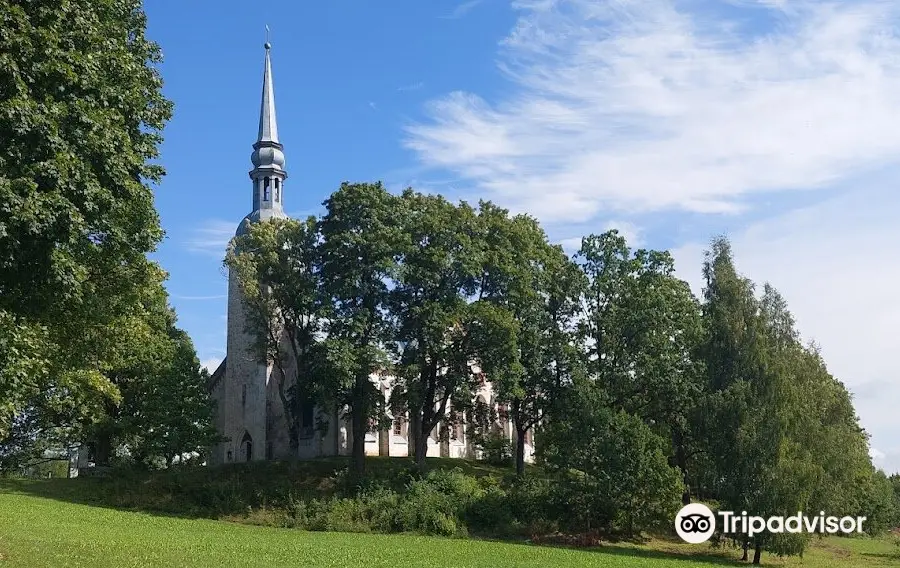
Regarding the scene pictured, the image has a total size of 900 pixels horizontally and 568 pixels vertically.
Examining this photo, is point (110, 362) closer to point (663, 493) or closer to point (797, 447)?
point (663, 493)

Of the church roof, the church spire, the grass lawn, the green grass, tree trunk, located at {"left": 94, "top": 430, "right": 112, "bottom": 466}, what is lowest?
the grass lawn

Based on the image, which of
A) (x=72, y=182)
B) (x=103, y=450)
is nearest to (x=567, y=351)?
(x=103, y=450)

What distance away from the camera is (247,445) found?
171ft

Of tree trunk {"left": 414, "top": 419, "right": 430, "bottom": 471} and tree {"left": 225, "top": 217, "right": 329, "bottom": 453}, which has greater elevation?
tree {"left": 225, "top": 217, "right": 329, "bottom": 453}

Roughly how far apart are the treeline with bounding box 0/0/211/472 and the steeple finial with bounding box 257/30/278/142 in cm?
→ 2936

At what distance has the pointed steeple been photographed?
53.5 metres

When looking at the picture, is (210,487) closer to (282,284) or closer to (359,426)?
(359,426)

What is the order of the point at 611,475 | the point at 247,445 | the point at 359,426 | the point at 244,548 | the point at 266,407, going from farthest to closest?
the point at 247,445
the point at 266,407
the point at 359,426
the point at 611,475
the point at 244,548

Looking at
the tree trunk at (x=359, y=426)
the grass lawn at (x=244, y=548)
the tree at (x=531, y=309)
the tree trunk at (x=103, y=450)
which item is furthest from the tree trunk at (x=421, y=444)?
the tree trunk at (x=103, y=450)

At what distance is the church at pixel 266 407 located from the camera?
5066cm

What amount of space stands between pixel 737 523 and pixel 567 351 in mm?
11691

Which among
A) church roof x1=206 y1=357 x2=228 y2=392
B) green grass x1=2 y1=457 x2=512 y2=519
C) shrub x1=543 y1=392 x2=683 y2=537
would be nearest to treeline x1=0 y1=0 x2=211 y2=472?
green grass x1=2 y1=457 x2=512 y2=519

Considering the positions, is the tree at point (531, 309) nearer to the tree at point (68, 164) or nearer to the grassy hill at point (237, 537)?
the grassy hill at point (237, 537)

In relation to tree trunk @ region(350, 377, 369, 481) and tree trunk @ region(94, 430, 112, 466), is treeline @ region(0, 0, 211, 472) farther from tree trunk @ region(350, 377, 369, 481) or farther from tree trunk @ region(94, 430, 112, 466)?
tree trunk @ region(94, 430, 112, 466)
